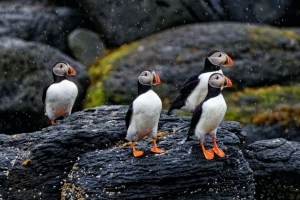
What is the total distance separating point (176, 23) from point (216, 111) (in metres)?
7.23

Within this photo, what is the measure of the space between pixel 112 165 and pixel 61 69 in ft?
6.17

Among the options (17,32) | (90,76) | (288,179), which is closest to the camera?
(288,179)

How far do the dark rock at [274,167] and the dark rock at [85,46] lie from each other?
5610 millimetres

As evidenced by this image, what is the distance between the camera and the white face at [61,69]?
326 inches

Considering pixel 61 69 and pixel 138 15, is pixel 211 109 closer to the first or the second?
pixel 61 69

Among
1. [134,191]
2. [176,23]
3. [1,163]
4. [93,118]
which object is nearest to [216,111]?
[134,191]

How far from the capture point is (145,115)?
21.9ft

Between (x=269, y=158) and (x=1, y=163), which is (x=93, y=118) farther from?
(x=269, y=158)

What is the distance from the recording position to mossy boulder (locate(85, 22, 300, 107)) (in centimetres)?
1187

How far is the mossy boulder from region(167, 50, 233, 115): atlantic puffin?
4.01m

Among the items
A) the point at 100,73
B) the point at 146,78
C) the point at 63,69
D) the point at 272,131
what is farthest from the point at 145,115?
the point at 100,73

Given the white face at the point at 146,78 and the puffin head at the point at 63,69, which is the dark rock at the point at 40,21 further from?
the white face at the point at 146,78

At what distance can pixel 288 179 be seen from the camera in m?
8.62

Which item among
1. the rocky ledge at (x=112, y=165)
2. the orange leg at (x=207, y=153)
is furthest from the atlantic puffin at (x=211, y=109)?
the rocky ledge at (x=112, y=165)
